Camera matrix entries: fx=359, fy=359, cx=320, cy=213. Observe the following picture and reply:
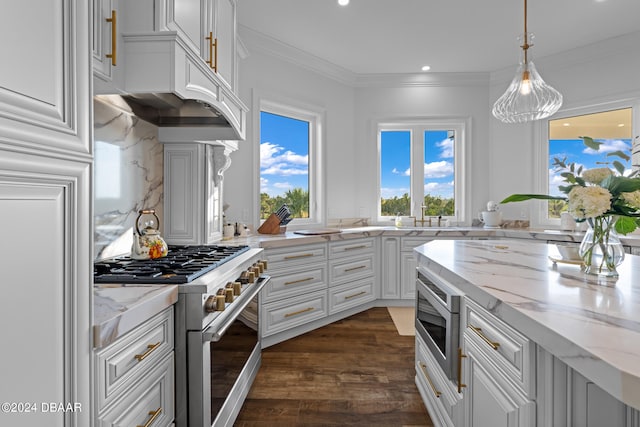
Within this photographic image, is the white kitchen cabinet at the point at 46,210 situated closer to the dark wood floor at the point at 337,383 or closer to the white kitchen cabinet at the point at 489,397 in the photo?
the white kitchen cabinet at the point at 489,397

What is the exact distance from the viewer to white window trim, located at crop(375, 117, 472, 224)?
14.6 feet

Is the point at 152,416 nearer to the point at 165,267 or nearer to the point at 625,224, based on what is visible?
the point at 165,267

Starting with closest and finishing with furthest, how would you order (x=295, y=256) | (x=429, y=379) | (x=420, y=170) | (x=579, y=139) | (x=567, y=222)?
(x=429, y=379)
(x=295, y=256)
(x=567, y=222)
(x=579, y=139)
(x=420, y=170)

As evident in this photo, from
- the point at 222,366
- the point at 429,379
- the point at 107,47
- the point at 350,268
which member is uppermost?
the point at 107,47

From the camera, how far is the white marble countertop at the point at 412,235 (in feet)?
9.22

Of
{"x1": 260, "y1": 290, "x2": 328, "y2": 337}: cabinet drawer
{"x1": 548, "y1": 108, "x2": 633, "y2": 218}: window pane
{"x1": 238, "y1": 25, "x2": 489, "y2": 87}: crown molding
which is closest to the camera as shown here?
{"x1": 260, "y1": 290, "x2": 328, "y2": 337}: cabinet drawer

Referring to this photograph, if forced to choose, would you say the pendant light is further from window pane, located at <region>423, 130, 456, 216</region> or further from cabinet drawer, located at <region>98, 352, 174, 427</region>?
cabinet drawer, located at <region>98, 352, 174, 427</region>

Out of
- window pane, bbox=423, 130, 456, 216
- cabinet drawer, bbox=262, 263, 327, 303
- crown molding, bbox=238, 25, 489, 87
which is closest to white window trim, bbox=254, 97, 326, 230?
crown molding, bbox=238, 25, 489, 87

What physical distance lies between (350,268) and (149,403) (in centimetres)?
254

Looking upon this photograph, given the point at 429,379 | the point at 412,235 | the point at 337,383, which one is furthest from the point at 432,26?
the point at 337,383

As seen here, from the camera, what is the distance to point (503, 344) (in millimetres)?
1105

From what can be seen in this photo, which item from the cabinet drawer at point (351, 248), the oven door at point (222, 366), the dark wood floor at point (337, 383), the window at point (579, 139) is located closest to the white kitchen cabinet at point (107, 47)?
the oven door at point (222, 366)

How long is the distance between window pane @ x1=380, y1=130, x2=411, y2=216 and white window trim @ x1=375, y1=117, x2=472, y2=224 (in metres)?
0.05

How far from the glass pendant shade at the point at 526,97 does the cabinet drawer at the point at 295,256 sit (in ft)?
5.94
